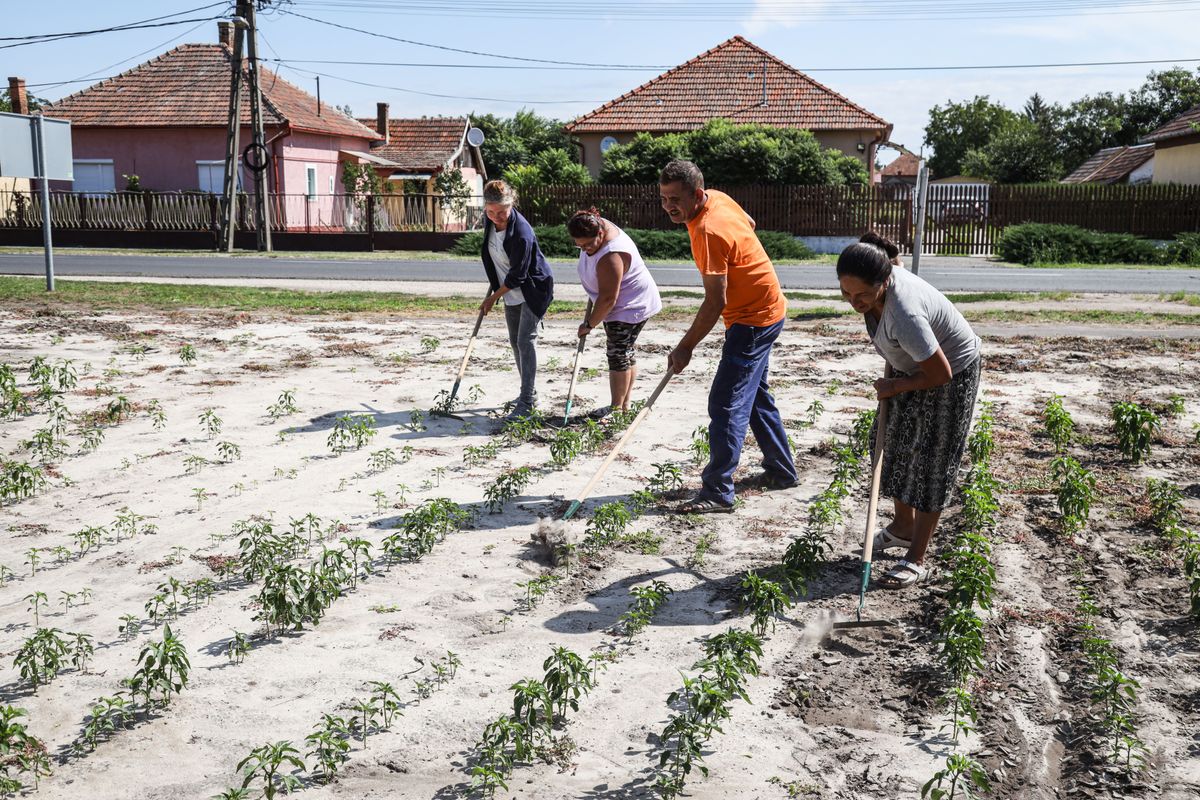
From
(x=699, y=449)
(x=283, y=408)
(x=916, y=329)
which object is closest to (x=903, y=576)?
(x=916, y=329)

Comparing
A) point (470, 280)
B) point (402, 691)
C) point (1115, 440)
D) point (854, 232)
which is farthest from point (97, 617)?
point (854, 232)

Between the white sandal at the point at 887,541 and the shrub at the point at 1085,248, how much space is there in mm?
21024

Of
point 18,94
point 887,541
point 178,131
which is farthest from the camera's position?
point 18,94

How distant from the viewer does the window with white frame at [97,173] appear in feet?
122

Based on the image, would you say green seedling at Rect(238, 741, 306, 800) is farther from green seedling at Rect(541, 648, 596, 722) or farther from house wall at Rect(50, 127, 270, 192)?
house wall at Rect(50, 127, 270, 192)

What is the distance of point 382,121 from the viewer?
154ft

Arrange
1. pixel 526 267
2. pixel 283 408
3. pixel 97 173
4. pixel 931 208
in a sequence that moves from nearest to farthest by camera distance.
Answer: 1. pixel 526 267
2. pixel 283 408
3. pixel 931 208
4. pixel 97 173

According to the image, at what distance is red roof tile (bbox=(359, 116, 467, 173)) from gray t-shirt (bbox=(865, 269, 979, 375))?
137 ft

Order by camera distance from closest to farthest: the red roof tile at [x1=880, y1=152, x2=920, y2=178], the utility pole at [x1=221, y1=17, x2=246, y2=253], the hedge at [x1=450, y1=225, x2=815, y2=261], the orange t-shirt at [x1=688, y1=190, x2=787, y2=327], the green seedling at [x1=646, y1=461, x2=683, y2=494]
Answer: the orange t-shirt at [x1=688, y1=190, x2=787, y2=327] < the green seedling at [x1=646, y1=461, x2=683, y2=494] < the hedge at [x1=450, y1=225, x2=815, y2=261] < the utility pole at [x1=221, y1=17, x2=246, y2=253] < the red roof tile at [x1=880, y1=152, x2=920, y2=178]

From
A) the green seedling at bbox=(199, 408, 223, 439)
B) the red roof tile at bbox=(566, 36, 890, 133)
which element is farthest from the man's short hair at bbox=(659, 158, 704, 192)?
the red roof tile at bbox=(566, 36, 890, 133)

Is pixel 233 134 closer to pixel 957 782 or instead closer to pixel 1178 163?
pixel 957 782

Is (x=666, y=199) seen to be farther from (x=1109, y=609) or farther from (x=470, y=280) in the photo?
(x=470, y=280)

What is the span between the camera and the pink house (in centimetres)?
3644

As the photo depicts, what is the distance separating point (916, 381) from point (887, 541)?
1.15 m
